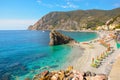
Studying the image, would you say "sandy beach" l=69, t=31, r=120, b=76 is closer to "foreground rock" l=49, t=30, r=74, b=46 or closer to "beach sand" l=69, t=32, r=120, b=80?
"beach sand" l=69, t=32, r=120, b=80

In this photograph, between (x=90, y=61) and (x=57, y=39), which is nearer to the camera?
(x=90, y=61)

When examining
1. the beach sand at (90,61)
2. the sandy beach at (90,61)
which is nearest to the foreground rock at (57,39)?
the sandy beach at (90,61)

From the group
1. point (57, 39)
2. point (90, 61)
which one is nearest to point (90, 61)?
point (90, 61)

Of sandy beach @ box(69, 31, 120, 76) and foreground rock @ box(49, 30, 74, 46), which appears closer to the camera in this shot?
sandy beach @ box(69, 31, 120, 76)

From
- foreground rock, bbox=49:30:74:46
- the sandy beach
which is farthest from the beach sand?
foreground rock, bbox=49:30:74:46

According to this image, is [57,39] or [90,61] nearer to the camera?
[90,61]

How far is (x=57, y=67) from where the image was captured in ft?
100

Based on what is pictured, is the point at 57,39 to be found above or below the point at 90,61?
above

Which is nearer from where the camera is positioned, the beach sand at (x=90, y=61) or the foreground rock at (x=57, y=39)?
the beach sand at (x=90, y=61)

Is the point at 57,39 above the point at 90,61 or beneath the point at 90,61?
above

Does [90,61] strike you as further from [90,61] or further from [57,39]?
[57,39]

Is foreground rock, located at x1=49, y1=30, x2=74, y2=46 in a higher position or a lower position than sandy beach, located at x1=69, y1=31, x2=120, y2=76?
higher

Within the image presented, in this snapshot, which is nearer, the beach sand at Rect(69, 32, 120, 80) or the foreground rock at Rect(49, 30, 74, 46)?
the beach sand at Rect(69, 32, 120, 80)

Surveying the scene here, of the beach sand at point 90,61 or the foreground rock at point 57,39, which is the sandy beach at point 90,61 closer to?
→ the beach sand at point 90,61
